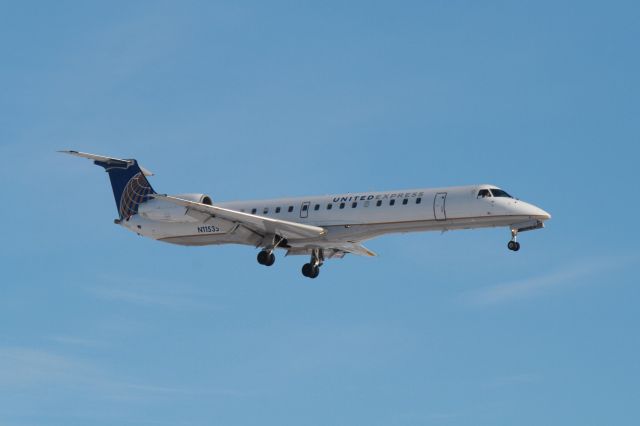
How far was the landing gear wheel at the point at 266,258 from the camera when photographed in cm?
4772

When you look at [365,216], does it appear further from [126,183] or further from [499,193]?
[126,183]

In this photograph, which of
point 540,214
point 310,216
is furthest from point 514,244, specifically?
point 310,216

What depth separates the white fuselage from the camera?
145ft

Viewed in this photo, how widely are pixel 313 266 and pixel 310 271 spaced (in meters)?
0.23

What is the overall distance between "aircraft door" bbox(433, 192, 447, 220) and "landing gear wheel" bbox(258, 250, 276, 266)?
690 centimetres

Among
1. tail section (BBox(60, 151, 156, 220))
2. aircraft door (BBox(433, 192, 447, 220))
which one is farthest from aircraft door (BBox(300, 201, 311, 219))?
tail section (BBox(60, 151, 156, 220))

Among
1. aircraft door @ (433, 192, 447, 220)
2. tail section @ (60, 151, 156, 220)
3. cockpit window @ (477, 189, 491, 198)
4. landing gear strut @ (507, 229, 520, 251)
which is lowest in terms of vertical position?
landing gear strut @ (507, 229, 520, 251)

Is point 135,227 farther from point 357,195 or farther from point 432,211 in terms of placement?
point 432,211

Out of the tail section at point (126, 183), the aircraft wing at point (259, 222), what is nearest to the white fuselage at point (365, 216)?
the aircraft wing at point (259, 222)

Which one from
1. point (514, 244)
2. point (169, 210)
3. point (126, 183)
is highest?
point (126, 183)

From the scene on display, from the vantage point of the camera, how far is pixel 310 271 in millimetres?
49531

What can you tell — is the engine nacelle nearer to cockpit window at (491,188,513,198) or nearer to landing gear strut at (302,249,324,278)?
landing gear strut at (302,249,324,278)

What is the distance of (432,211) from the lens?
146 feet

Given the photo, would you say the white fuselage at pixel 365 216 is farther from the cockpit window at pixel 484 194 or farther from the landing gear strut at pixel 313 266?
the landing gear strut at pixel 313 266
